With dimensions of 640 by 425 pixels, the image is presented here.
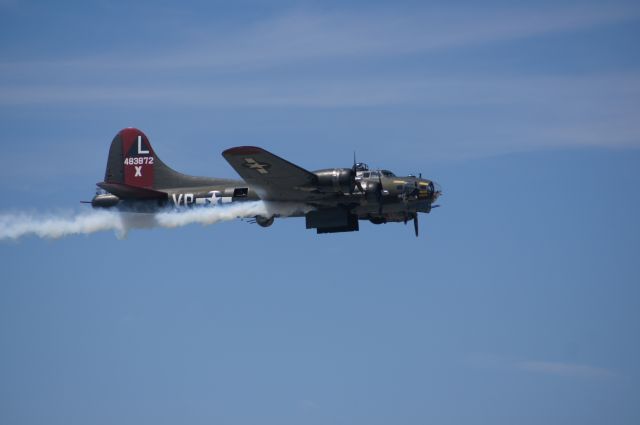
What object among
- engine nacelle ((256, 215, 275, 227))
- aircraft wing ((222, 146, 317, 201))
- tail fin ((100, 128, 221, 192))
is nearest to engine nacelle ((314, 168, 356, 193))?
aircraft wing ((222, 146, 317, 201))

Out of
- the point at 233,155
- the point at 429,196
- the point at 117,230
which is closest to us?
the point at 233,155

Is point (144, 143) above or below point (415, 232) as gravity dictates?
above

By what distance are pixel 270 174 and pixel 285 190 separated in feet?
4.07

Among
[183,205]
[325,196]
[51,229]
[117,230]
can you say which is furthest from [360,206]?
[51,229]

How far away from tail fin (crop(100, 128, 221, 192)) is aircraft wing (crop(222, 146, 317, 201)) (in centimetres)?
503

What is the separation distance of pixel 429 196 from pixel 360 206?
9.14 feet

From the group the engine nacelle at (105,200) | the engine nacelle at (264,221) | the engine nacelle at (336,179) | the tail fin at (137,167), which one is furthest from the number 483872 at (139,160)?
the engine nacelle at (336,179)

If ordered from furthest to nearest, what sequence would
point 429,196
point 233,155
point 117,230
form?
point 117,230 < point 429,196 < point 233,155

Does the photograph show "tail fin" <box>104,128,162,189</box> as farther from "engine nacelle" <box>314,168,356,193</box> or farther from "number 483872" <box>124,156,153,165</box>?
"engine nacelle" <box>314,168,356,193</box>

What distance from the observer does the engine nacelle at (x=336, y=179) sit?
41.9 m

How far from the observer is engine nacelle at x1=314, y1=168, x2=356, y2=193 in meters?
41.9

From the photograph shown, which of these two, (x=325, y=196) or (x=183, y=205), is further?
(x=183, y=205)

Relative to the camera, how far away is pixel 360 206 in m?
43.7

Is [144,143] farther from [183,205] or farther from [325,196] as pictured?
[325,196]
